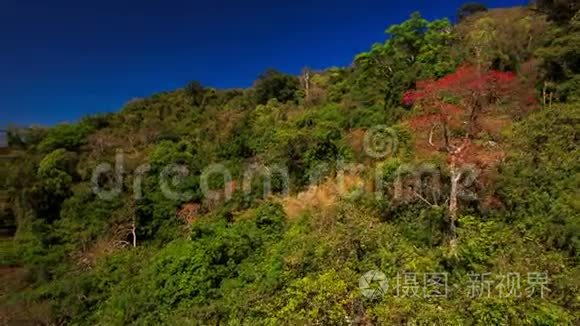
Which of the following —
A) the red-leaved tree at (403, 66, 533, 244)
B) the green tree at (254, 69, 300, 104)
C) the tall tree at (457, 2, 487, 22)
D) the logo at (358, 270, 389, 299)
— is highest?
the tall tree at (457, 2, 487, 22)

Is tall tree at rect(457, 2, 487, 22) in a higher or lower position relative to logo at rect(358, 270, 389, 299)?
higher

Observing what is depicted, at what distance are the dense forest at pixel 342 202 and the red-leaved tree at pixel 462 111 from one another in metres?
0.08

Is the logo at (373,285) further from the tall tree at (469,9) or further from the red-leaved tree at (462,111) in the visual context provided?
the tall tree at (469,9)

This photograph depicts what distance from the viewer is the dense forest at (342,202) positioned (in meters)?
8.34

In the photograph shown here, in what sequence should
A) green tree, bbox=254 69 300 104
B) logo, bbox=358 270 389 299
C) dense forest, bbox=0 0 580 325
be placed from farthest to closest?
green tree, bbox=254 69 300 104 < dense forest, bbox=0 0 580 325 < logo, bbox=358 270 389 299

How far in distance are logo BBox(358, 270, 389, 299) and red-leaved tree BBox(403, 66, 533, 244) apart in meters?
3.18

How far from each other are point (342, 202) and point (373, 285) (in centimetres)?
605

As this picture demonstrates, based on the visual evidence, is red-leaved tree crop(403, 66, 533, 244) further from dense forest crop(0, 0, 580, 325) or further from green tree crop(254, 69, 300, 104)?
green tree crop(254, 69, 300, 104)

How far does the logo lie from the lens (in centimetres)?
811

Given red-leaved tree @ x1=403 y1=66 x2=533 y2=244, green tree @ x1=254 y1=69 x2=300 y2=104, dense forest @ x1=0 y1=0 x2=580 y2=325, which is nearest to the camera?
dense forest @ x1=0 y1=0 x2=580 y2=325

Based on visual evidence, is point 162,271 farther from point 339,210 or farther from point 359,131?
point 359,131

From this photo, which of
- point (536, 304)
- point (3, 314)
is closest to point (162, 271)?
point (3, 314)

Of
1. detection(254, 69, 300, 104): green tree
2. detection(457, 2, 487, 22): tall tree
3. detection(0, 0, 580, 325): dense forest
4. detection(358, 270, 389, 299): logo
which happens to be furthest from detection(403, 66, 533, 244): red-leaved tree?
detection(457, 2, 487, 22): tall tree

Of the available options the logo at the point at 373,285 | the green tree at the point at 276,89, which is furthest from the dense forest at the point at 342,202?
the green tree at the point at 276,89
